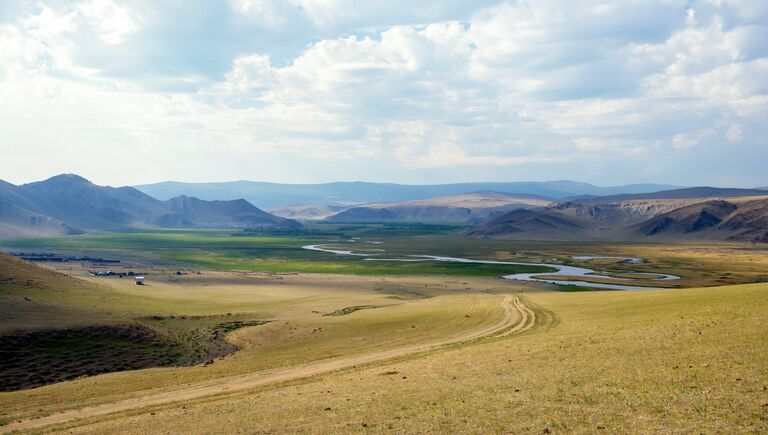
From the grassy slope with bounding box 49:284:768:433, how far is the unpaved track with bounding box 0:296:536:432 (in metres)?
1.86

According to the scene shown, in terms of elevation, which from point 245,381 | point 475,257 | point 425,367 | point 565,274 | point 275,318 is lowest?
point 565,274

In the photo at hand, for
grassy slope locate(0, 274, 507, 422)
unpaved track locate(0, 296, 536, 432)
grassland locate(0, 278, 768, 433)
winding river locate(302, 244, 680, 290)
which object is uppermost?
grassland locate(0, 278, 768, 433)

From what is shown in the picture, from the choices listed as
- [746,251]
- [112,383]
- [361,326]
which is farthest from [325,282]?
[746,251]

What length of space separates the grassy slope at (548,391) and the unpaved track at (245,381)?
186cm

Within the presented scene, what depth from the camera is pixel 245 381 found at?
1212 inches

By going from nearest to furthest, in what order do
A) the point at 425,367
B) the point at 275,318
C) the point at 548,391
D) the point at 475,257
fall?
the point at 548,391 < the point at 425,367 < the point at 275,318 < the point at 475,257

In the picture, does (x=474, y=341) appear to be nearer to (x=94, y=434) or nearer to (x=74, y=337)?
(x=94, y=434)

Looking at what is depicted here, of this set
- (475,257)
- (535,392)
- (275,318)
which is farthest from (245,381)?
(475,257)

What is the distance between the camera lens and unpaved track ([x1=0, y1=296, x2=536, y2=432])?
24969 millimetres

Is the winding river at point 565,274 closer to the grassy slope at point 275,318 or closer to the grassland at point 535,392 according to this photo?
the grassy slope at point 275,318

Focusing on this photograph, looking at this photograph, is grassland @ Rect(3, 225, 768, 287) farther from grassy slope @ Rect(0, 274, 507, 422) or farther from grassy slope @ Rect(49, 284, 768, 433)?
grassy slope @ Rect(49, 284, 768, 433)

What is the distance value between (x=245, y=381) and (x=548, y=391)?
52.8 ft

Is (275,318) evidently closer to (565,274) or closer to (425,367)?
(425,367)

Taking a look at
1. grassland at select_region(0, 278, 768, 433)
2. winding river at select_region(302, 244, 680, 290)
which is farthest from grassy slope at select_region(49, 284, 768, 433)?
winding river at select_region(302, 244, 680, 290)
